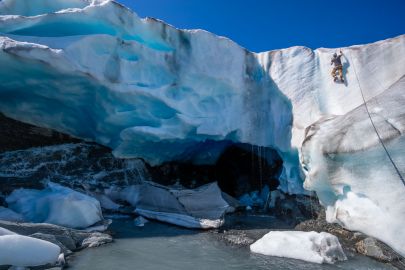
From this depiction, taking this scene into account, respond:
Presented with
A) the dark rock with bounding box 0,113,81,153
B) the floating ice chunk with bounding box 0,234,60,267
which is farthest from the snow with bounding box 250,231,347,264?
the dark rock with bounding box 0,113,81,153

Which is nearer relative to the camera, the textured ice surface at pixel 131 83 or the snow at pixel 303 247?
the snow at pixel 303 247

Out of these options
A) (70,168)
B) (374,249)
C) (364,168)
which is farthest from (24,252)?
(364,168)

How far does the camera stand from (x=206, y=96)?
10414mm

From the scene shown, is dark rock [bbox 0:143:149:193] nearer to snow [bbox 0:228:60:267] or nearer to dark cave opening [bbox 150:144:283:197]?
dark cave opening [bbox 150:144:283:197]

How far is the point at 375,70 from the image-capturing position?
8.44m

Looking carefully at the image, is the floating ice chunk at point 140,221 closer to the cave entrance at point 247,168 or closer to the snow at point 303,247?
the snow at point 303,247

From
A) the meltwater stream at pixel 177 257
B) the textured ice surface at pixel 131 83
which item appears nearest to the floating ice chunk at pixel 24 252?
the meltwater stream at pixel 177 257

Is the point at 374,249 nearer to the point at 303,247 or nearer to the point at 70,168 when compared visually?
the point at 303,247

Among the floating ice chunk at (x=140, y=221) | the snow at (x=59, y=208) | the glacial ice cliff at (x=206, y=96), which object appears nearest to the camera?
the snow at (x=59, y=208)

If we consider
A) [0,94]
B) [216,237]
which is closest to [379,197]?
[216,237]

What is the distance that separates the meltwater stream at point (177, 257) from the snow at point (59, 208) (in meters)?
0.66

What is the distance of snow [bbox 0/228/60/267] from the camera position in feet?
13.5

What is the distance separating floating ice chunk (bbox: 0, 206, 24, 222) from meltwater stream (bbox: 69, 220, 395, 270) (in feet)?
5.78

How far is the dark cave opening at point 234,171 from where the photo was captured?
11242 mm
